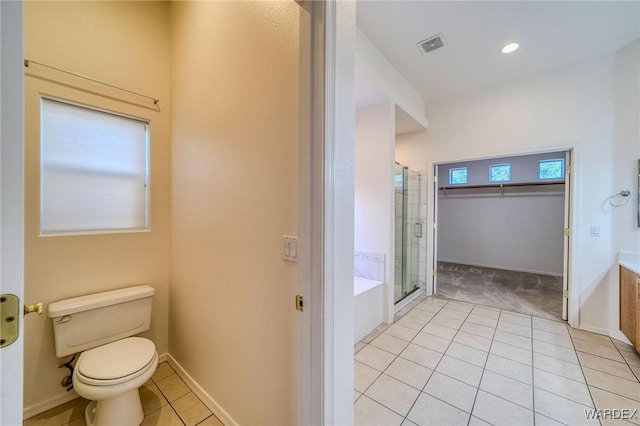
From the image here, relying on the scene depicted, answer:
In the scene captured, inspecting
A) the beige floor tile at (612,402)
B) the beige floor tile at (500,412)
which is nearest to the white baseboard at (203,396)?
the beige floor tile at (500,412)

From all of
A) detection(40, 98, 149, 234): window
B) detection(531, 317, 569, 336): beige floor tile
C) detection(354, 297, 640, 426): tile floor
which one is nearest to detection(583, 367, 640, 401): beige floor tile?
detection(354, 297, 640, 426): tile floor

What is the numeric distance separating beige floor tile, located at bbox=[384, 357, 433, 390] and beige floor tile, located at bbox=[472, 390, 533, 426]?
36 centimetres

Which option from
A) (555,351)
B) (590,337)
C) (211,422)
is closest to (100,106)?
(211,422)

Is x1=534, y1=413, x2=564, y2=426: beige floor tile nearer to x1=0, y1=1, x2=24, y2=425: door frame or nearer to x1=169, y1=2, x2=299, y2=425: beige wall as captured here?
x1=169, y1=2, x2=299, y2=425: beige wall

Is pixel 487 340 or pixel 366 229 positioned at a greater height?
pixel 366 229

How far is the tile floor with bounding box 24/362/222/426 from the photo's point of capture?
1.51m

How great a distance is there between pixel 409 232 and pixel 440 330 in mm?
1463

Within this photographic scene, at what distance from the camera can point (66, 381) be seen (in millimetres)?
1638

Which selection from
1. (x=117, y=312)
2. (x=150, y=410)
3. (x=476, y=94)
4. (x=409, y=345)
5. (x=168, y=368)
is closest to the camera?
(x=150, y=410)

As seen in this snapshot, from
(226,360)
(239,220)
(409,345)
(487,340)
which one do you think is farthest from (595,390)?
(239,220)

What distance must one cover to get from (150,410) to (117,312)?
70 cm

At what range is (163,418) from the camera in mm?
1544

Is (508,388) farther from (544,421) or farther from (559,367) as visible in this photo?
(559,367)

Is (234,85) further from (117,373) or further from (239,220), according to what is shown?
(117,373)
